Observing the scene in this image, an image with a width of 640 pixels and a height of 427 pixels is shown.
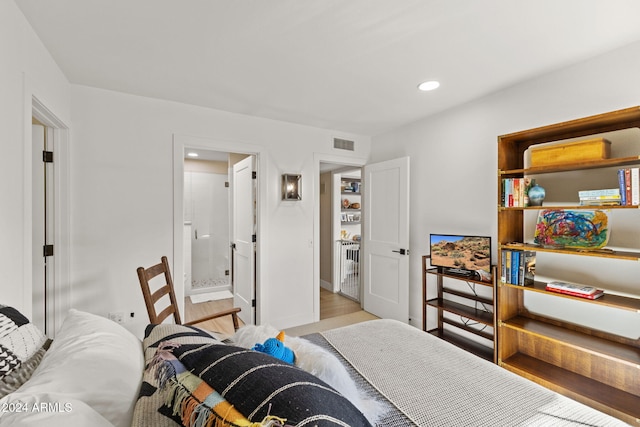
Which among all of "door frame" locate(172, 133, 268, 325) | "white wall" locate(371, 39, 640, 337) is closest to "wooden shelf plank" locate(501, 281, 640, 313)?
"white wall" locate(371, 39, 640, 337)

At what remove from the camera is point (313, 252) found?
144 inches

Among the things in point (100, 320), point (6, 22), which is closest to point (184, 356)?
point (100, 320)

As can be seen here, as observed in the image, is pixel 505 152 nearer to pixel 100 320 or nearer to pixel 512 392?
pixel 512 392

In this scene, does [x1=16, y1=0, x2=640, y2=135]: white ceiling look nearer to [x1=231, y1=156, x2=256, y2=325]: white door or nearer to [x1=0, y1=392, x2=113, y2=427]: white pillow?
[x1=231, y1=156, x2=256, y2=325]: white door

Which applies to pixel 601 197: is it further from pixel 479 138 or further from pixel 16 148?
pixel 16 148

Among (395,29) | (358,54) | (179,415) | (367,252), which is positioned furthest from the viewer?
(367,252)

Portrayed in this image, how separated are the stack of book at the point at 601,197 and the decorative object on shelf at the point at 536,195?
0.24 metres

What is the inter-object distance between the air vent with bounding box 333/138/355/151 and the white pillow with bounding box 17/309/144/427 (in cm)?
320

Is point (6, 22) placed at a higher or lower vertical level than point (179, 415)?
higher

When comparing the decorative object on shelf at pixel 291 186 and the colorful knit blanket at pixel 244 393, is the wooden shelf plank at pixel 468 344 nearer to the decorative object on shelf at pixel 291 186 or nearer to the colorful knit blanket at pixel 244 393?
the decorative object on shelf at pixel 291 186

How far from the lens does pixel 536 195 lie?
7.20ft

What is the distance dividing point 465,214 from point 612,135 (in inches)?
47.1

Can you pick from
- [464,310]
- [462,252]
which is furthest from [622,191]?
[464,310]

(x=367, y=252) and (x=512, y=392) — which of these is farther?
(x=367, y=252)
